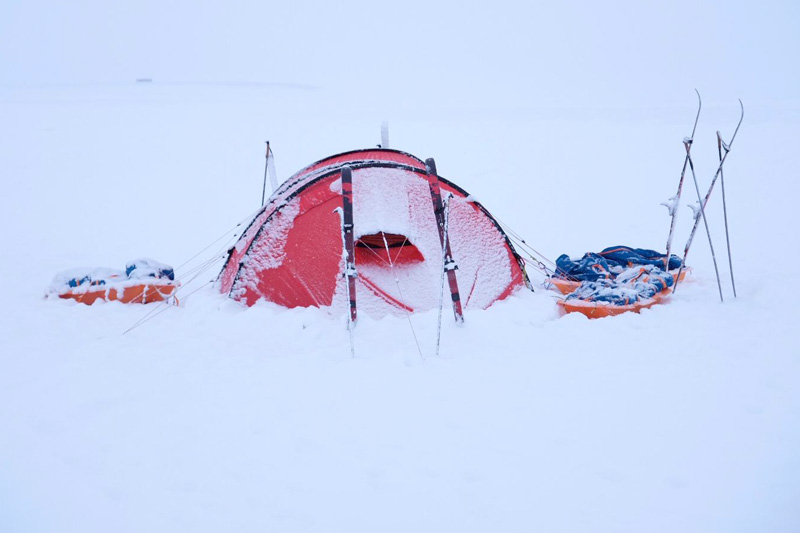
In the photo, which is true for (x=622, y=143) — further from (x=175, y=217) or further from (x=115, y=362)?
(x=115, y=362)

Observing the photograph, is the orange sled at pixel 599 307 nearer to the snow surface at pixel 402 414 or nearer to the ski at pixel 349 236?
the snow surface at pixel 402 414

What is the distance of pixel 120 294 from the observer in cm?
537

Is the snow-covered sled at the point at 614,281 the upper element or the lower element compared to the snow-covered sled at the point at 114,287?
upper

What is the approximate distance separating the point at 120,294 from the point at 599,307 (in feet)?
15.0

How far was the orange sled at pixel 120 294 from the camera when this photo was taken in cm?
532

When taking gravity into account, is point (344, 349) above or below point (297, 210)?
below

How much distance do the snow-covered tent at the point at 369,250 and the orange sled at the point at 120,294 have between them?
975 mm

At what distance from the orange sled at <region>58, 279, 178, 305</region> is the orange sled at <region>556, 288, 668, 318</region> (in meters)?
3.90

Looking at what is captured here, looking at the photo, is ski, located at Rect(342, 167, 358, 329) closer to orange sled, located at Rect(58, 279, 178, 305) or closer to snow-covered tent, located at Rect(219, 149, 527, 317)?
snow-covered tent, located at Rect(219, 149, 527, 317)

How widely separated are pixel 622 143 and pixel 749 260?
33.6 ft

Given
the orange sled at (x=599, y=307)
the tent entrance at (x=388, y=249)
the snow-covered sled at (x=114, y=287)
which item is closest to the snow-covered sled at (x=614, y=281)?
the orange sled at (x=599, y=307)

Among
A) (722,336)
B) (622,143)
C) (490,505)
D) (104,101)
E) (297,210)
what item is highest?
(104,101)

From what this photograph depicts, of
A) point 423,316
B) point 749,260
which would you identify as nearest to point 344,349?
point 423,316

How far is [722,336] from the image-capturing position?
154 inches
